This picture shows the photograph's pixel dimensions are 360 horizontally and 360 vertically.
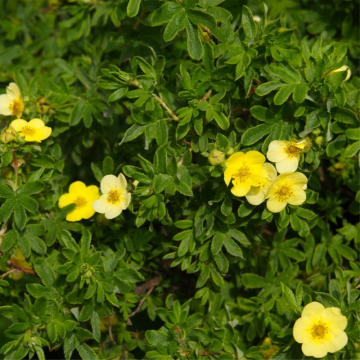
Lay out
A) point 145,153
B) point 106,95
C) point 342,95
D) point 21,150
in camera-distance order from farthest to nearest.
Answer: point 106,95
point 145,153
point 21,150
point 342,95

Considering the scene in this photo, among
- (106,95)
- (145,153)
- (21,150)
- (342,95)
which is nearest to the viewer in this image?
(342,95)

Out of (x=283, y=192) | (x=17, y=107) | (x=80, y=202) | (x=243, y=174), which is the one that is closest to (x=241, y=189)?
(x=243, y=174)

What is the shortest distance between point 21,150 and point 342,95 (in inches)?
51.6

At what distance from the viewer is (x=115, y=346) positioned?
8.20 ft

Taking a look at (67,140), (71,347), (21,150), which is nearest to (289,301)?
(71,347)

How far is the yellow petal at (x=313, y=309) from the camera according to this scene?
6.28 feet

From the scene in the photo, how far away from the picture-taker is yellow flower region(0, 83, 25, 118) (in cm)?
235

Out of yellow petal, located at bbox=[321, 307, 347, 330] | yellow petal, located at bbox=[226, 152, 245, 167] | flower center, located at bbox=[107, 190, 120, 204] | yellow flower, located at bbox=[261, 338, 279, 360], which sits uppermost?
yellow petal, located at bbox=[226, 152, 245, 167]

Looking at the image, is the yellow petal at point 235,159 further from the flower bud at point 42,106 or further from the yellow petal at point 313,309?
the flower bud at point 42,106

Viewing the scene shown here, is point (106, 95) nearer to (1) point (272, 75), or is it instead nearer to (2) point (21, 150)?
(2) point (21, 150)

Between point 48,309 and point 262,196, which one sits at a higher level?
point 262,196

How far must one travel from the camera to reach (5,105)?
238 cm

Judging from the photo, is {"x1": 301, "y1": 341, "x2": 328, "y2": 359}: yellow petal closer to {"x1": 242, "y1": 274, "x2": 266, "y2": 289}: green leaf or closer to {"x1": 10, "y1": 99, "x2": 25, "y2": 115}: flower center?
{"x1": 242, "y1": 274, "x2": 266, "y2": 289}: green leaf

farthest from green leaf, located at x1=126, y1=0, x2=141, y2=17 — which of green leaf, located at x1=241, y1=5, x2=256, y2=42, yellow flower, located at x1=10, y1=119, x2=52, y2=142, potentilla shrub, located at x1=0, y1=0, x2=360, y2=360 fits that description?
yellow flower, located at x1=10, y1=119, x2=52, y2=142
